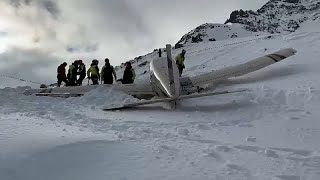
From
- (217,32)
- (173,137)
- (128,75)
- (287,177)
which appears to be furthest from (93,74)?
(217,32)

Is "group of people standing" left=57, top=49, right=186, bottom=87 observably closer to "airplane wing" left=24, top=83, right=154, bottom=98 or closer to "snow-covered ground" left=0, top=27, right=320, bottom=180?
"airplane wing" left=24, top=83, right=154, bottom=98

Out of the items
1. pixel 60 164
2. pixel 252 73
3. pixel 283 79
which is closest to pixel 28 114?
pixel 60 164

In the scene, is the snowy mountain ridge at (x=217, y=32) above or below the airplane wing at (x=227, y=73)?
above

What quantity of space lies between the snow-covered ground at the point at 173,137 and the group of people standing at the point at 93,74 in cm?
366

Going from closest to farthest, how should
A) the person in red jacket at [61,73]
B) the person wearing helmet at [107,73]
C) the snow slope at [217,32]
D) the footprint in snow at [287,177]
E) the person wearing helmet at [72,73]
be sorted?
the footprint in snow at [287,177], the person wearing helmet at [107,73], the person wearing helmet at [72,73], the person in red jacket at [61,73], the snow slope at [217,32]

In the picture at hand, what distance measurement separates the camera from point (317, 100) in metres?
11.7

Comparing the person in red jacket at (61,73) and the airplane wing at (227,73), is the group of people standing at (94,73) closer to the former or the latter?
the person in red jacket at (61,73)

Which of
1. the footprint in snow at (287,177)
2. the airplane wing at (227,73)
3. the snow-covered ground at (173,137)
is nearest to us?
the footprint in snow at (287,177)

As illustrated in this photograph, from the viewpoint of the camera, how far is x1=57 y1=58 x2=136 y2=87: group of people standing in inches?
728

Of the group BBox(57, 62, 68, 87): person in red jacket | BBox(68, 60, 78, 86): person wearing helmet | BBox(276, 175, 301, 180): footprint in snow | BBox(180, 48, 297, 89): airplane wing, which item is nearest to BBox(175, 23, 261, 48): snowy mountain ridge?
BBox(57, 62, 68, 87): person in red jacket

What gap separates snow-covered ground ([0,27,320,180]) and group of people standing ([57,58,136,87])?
3.66 m

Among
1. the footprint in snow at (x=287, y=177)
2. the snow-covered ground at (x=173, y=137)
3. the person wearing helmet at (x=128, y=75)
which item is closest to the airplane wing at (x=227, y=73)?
the snow-covered ground at (x=173, y=137)

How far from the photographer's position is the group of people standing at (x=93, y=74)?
60.6 ft

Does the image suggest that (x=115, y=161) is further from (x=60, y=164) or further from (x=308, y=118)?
(x=308, y=118)
